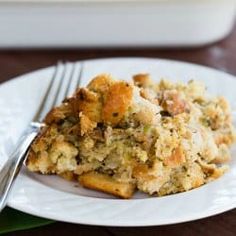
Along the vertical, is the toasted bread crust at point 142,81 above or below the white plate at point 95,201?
above

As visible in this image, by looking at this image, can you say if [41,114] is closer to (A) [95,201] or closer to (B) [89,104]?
(B) [89,104]

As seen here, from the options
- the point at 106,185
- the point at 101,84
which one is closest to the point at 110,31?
the point at 101,84

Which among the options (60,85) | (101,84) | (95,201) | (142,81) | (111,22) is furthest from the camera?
(111,22)

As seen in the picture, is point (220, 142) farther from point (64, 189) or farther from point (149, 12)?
point (149, 12)

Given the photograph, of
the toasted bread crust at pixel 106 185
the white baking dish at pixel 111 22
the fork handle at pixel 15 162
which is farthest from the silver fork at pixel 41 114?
the white baking dish at pixel 111 22

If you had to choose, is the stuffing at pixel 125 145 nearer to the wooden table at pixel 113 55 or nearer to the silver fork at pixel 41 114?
the silver fork at pixel 41 114

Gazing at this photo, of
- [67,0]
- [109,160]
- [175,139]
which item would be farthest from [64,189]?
[67,0]
